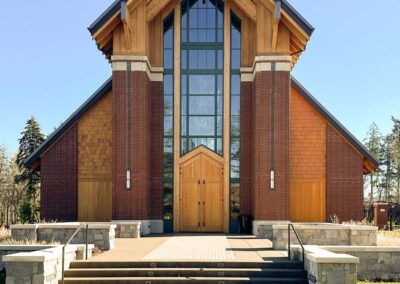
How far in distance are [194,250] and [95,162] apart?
8982 millimetres

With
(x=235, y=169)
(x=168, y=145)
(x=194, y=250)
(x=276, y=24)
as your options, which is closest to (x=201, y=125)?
(x=168, y=145)

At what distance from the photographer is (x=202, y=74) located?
21.7 meters

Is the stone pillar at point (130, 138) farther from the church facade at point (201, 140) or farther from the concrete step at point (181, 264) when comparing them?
the concrete step at point (181, 264)

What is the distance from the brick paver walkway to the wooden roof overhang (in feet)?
27.2

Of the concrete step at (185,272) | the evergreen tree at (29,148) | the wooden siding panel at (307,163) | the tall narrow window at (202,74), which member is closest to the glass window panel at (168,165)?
the tall narrow window at (202,74)

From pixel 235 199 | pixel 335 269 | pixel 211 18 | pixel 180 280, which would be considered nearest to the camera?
pixel 335 269

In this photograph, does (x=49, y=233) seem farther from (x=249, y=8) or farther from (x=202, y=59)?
(x=249, y=8)

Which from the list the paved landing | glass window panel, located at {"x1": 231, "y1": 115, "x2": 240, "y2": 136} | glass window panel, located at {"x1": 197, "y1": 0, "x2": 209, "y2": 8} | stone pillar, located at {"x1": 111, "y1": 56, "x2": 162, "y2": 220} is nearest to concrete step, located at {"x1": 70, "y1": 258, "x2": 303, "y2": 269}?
the paved landing

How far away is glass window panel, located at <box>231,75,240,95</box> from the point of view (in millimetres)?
21578

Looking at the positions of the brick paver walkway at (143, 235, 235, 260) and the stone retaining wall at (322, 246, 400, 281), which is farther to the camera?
the brick paver walkway at (143, 235, 235, 260)

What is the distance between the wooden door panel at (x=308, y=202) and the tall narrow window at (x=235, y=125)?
7.82 ft

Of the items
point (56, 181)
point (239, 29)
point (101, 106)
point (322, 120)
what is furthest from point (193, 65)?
point (56, 181)

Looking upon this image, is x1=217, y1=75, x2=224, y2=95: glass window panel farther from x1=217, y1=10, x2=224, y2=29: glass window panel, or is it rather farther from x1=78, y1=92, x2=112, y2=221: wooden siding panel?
x1=78, y1=92, x2=112, y2=221: wooden siding panel

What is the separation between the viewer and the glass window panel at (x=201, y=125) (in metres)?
21.5
